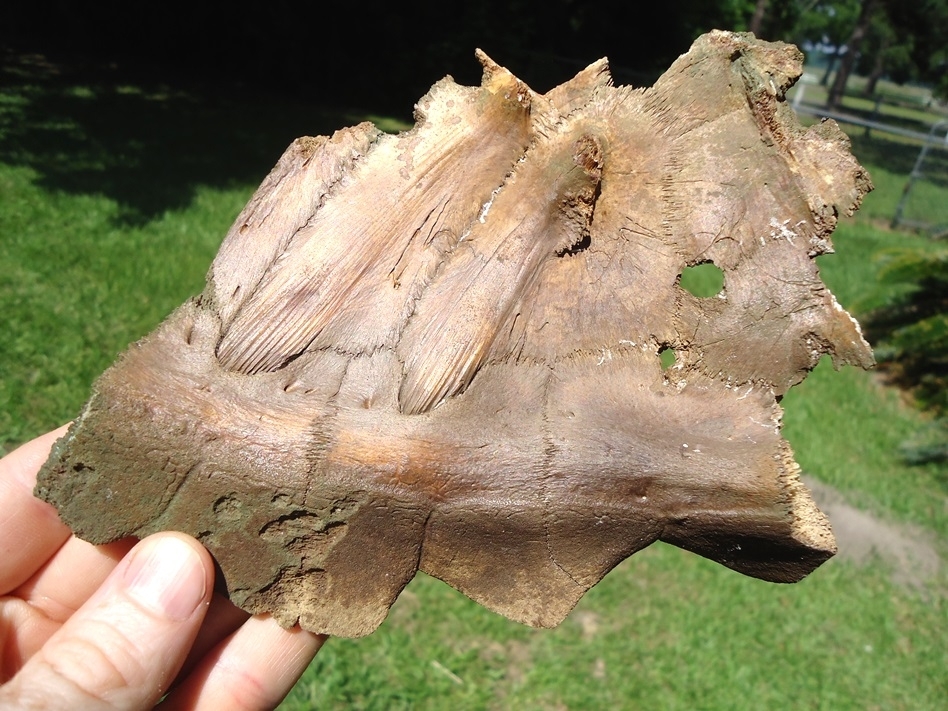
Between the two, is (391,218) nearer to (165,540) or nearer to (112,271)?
(165,540)

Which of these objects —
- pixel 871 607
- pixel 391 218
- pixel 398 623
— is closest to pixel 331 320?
pixel 391 218

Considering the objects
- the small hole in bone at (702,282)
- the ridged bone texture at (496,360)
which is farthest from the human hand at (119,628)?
the small hole in bone at (702,282)

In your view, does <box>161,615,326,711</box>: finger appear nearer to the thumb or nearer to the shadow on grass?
the thumb

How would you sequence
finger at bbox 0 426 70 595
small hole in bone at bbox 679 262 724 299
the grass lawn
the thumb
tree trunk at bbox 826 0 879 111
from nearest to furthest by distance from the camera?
the thumb → finger at bbox 0 426 70 595 → the grass lawn → small hole in bone at bbox 679 262 724 299 → tree trunk at bbox 826 0 879 111

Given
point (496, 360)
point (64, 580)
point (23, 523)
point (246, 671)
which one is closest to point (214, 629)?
point (246, 671)

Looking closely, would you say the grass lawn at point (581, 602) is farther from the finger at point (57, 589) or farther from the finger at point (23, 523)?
the finger at point (23, 523)

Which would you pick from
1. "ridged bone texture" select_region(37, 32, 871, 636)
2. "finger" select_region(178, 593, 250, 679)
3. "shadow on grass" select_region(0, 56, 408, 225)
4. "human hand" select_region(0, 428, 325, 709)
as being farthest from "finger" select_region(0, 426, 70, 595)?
"shadow on grass" select_region(0, 56, 408, 225)
